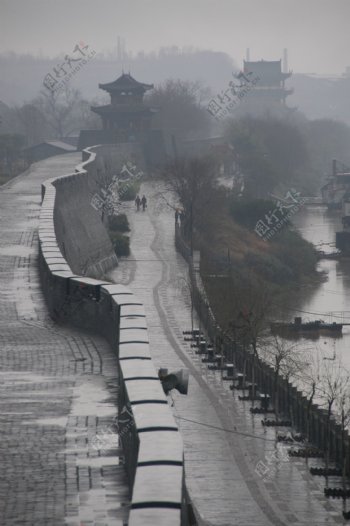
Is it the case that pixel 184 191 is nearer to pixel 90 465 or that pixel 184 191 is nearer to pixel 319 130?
pixel 90 465

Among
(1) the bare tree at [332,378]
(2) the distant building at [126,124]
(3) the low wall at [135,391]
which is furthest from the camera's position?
(2) the distant building at [126,124]

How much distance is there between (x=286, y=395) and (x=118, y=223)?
32.5 meters

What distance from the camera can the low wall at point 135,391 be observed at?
8.38m

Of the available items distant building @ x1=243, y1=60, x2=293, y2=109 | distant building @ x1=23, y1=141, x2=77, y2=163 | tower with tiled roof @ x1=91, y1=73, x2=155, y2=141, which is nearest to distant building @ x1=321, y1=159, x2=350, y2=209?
tower with tiled roof @ x1=91, y1=73, x2=155, y2=141

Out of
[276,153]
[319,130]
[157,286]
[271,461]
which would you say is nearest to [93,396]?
[271,461]

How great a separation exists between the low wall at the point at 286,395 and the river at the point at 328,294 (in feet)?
13.3

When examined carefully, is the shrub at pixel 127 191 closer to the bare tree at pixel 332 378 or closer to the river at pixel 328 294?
the river at pixel 328 294

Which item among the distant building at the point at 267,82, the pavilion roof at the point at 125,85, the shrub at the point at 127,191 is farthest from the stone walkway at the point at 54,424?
the distant building at the point at 267,82

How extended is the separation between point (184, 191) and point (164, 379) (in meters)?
45.9

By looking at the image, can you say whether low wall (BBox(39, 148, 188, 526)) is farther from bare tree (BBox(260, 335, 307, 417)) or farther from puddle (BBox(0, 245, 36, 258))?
bare tree (BBox(260, 335, 307, 417))

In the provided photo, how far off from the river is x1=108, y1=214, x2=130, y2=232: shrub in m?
8.89

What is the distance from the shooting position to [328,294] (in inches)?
2108

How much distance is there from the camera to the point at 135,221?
201ft

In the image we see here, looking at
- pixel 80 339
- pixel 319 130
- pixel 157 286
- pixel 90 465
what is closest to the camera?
pixel 90 465
